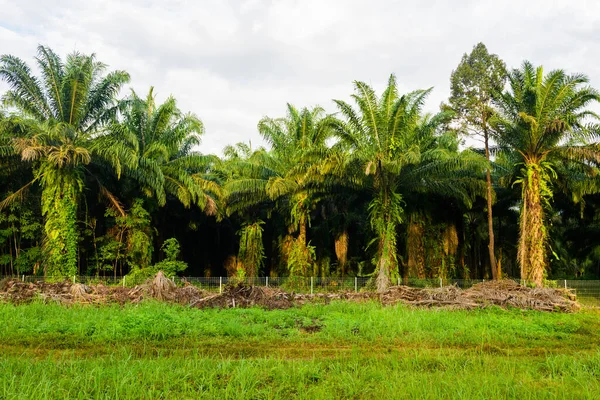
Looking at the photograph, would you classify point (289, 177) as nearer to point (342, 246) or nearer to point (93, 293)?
point (342, 246)

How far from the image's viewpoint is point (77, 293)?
50.5 feet

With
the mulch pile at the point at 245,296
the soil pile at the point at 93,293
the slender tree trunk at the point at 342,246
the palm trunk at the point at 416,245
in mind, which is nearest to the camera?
the soil pile at the point at 93,293

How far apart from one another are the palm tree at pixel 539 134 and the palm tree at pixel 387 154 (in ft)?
7.96

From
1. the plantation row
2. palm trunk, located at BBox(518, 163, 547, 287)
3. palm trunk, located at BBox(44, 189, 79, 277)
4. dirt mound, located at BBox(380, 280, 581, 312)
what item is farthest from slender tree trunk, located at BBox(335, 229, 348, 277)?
palm trunk, located at BBox(44, 189, 79, 277)

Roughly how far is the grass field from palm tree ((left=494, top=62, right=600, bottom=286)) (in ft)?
19.2

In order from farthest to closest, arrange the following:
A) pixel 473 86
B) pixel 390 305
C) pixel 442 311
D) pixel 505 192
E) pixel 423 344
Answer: pixel 473 86 → pixel 505 192 → pixel 390 305 → pixel 442 311 → pixel 423 344

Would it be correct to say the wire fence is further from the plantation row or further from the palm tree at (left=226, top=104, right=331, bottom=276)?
the palm tree at (left=226, top=104, right=331, bottom=276)

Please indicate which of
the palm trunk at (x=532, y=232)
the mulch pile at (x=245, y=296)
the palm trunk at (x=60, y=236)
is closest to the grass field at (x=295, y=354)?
the mulch pile at (x=245, y=296)

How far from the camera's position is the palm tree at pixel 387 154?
20.5 metres

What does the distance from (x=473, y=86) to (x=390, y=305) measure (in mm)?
21615

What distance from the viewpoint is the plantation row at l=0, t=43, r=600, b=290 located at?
20609 mm

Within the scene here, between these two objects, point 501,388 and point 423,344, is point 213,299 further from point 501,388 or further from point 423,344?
point 501,388

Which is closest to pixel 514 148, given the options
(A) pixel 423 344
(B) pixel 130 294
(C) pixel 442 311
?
(C) pixel 442 311

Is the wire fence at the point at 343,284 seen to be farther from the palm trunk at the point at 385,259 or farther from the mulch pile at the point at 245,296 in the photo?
the mulch pile at the point at 245,296
